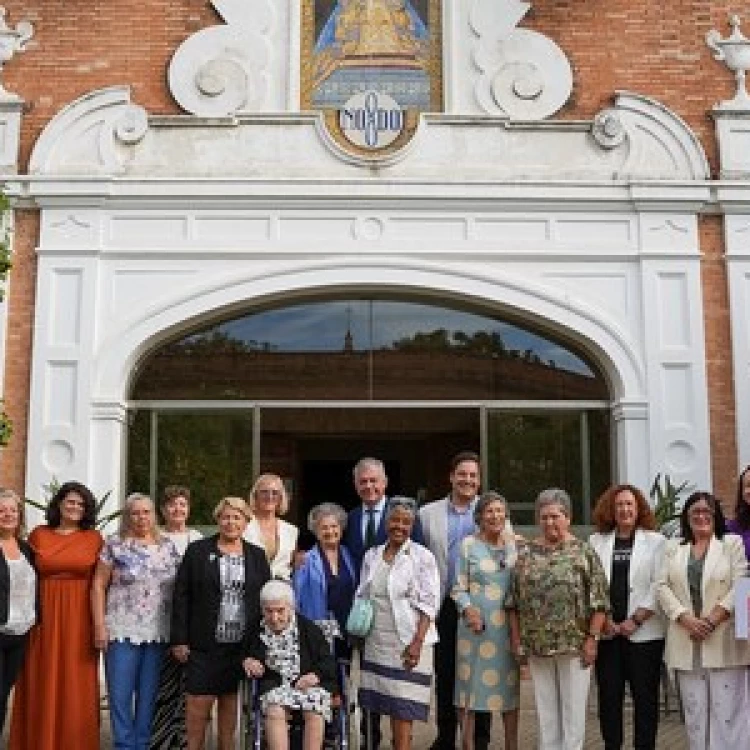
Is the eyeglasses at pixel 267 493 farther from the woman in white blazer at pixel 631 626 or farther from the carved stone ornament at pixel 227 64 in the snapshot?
the carved stone ornament at pixel 227 64

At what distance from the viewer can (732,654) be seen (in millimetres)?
6301

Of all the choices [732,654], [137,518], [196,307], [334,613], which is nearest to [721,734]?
[732,654]

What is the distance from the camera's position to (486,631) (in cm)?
644

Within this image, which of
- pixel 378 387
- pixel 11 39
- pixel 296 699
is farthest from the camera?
pixel 11 39

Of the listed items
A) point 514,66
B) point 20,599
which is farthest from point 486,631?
point 514,66

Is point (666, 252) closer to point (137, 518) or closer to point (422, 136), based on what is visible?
point (422, 136)

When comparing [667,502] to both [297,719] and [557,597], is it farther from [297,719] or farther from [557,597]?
[297,719]

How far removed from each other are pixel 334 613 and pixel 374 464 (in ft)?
3.03

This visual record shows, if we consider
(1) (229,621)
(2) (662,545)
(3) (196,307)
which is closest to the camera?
(1) (229,621)

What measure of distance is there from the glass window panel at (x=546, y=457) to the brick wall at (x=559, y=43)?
6.97 feet

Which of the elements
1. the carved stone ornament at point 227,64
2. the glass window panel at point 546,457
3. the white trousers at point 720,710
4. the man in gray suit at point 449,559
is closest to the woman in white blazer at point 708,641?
the white trousers at point 720,710

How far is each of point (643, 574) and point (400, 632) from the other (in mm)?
1492

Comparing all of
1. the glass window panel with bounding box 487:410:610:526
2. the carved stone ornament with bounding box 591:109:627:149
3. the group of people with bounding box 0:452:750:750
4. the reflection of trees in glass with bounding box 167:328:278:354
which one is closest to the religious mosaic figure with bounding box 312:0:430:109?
the carved stone ornament with bounding box 591:109:627:149

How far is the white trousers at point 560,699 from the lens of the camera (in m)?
6.32
